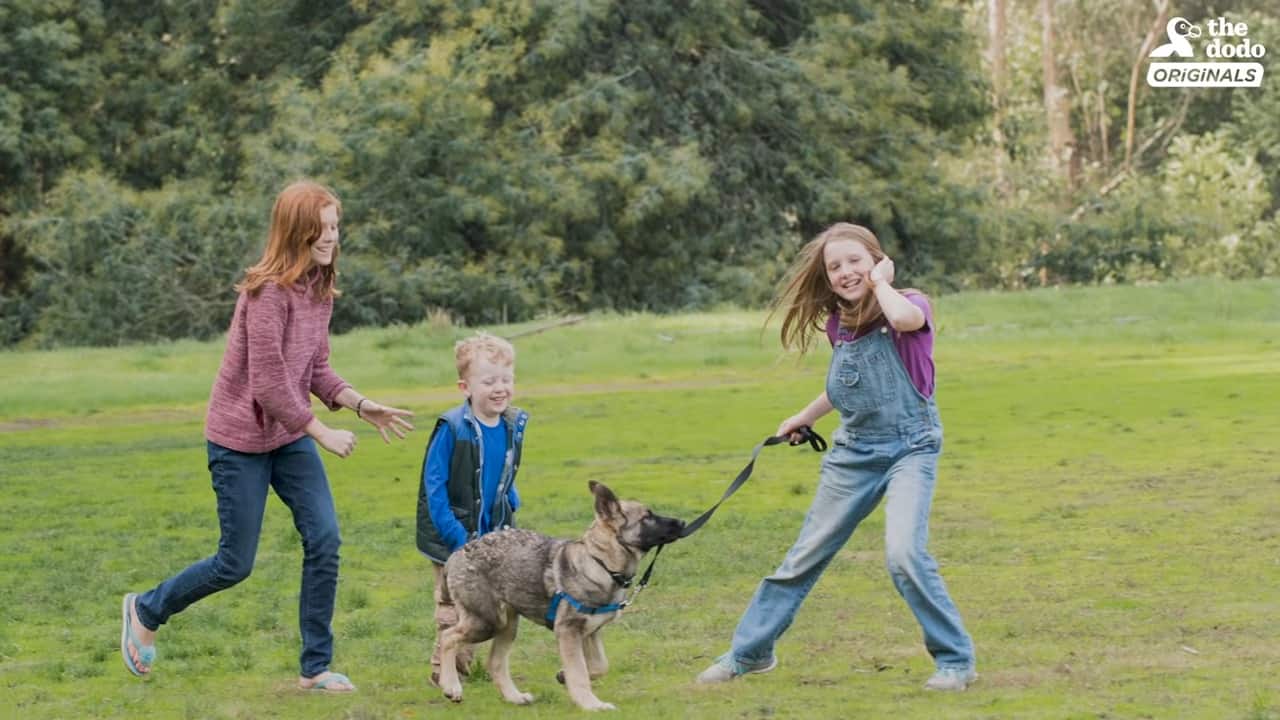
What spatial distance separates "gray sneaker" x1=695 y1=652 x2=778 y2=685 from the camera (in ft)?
25.2

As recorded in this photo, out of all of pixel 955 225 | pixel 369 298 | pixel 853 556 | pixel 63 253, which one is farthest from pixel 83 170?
pixel 853 556

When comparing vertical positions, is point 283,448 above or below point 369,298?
above

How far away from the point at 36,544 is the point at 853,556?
5.56 meters

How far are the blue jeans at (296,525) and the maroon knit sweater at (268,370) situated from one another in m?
0.10

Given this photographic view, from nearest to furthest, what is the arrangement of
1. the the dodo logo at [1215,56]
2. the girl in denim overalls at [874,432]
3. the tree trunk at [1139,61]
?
the girl in denim overalls at [874,432] < the the dodo logo at [1215,56] < the tree trunk at [1139,61]

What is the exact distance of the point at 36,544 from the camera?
521 inches

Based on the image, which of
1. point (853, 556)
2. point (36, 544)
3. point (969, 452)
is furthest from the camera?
point (969, 452)

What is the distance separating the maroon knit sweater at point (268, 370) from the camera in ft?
23.8

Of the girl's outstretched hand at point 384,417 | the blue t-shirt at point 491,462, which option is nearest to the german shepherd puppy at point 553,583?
the blue t-shirt at point 491,462

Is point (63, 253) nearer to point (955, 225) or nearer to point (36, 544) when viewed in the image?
point (955, 225)

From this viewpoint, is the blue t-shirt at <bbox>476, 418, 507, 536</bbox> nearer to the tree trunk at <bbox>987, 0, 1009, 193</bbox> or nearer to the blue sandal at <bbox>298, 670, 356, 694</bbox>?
the blue sandal at <bbox>298, 670, 356, 694</bbox>

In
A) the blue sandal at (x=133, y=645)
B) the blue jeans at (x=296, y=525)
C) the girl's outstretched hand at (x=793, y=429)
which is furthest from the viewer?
the blue sandal at (x=133, y=645)

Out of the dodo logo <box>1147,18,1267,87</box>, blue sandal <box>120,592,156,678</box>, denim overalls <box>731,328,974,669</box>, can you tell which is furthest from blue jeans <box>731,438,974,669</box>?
the dodo logo <box>1147,18,1267,87</box>

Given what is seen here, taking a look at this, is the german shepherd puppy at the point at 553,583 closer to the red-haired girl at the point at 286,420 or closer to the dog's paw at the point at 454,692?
the dog's paw at the point at 454,692
